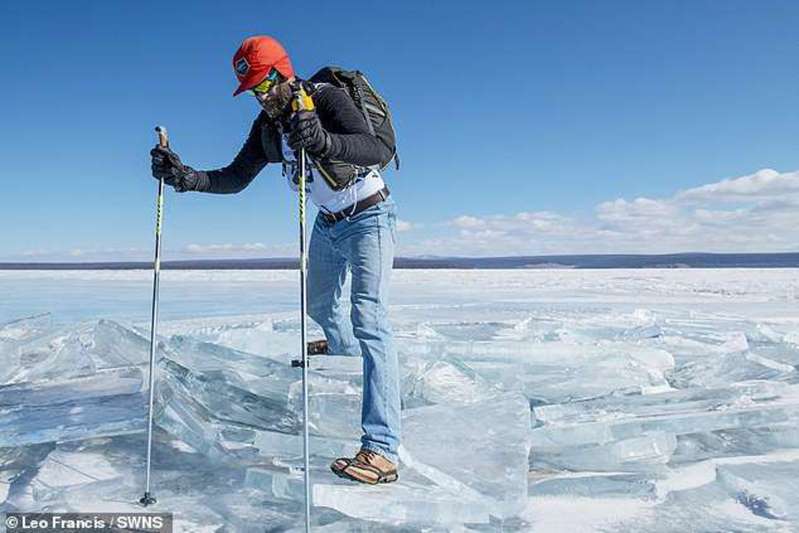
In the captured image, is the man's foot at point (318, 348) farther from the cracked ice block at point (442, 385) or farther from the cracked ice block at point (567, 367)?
the cracked ice block at point (567, 367)

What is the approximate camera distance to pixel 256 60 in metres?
2.24

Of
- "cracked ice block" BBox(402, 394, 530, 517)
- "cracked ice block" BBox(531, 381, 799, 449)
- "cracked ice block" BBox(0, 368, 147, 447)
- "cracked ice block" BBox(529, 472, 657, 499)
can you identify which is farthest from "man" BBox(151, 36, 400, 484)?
"cracked ice block" BBox(0, 368, 147, 447)

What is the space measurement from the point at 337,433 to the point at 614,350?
2.37 metres

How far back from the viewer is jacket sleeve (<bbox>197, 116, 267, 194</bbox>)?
2906 millimetres

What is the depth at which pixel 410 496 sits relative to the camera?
2125 millimetres

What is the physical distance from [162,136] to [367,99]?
3.20 ft

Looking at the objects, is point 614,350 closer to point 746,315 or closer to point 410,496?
Result: point 410,496

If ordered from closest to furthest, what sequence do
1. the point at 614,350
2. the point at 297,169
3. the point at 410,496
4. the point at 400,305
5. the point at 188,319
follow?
the point at 410,496
the point at 297,169
the point at 614,350
the point at 188,319
the point at 400,305

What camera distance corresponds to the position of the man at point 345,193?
224cm

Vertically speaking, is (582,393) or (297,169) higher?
(297,169)

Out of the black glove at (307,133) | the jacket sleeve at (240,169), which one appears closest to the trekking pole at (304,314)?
the black glove at (307,133)

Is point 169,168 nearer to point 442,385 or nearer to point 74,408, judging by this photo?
point 74,408

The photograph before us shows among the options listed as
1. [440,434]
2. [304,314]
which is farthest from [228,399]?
[304,314]

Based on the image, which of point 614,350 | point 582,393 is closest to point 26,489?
point 582,393
